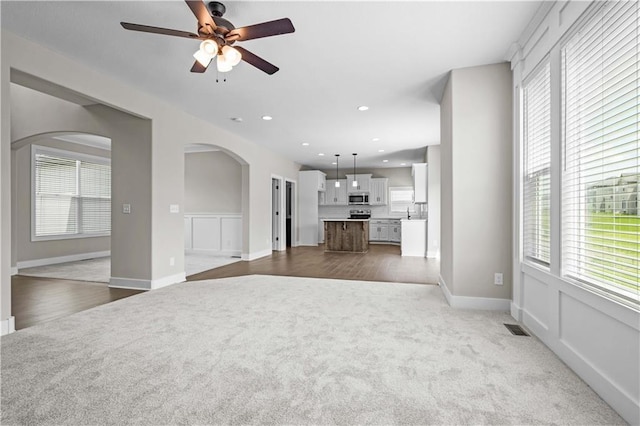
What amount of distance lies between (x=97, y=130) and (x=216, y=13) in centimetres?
324

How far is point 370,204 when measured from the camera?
1057 centimetres

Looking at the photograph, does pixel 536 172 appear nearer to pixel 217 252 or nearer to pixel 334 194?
pixel 217 252

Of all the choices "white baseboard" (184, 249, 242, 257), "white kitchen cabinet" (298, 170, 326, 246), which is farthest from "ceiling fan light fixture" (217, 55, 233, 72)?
"white kitchen cabinet" (298, 170, 326, 246)

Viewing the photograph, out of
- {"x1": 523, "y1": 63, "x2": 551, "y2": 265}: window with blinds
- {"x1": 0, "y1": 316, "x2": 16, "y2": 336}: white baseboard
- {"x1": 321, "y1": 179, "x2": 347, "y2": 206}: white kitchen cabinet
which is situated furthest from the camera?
{"x1": 321, "y1": 179, "x2": 347, "y2": 206}: white kitchen cabinet

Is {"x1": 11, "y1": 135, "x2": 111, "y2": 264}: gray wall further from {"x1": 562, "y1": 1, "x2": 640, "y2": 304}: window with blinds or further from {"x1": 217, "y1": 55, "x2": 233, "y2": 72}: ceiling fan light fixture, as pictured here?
{"x1": 562, "y1": 1, "x2": 640, "y2": 304}: window with blinds

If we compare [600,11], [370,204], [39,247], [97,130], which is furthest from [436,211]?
[39,247]

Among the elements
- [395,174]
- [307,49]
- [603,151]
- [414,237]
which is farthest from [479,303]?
[395,174]

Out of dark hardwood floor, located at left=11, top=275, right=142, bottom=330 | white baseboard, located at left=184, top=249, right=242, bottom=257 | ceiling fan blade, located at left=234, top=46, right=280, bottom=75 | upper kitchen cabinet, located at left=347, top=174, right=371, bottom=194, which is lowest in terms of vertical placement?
dark hardwood floor, located at left=11, top=275, right=142, bottom=330

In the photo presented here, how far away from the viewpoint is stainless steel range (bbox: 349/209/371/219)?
10188mm

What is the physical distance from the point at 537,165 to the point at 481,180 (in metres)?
0.64

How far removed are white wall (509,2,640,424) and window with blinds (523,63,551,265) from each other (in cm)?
10

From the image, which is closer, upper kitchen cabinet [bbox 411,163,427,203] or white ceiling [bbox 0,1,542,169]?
white ceiling [bbox 0,1,542,169]

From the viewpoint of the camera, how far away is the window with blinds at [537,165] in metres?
2.53

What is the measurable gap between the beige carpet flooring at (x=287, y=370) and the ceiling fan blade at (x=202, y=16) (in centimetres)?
236
